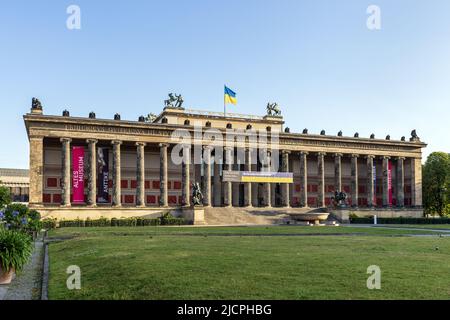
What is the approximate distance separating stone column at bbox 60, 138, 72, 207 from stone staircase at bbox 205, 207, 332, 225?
2030cm

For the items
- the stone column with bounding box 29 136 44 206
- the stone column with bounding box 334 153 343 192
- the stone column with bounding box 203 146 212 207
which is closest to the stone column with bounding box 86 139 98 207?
the stone column with bounding box 29 136 44 206

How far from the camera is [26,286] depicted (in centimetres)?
1606

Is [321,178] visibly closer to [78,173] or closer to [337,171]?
[337,171]

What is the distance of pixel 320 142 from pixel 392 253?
6323 centimetres

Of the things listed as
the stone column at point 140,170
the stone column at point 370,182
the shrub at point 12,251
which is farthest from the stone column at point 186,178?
the shrub at point 12,251

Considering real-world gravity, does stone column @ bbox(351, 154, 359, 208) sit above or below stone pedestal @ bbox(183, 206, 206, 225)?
above

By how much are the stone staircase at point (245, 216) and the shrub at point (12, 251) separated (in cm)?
4912

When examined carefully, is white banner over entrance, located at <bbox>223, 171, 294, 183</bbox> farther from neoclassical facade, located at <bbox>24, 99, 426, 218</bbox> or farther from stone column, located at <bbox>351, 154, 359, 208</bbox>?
stone column, located at <bbox>351, 154, 359, 208</bbox>

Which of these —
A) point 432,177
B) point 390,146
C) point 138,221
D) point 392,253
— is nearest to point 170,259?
point 392,253

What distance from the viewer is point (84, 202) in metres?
69.7

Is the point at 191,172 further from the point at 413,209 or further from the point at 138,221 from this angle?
the point at 413,209

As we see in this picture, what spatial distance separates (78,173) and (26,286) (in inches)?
2030

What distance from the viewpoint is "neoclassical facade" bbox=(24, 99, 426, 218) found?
6656 cm
